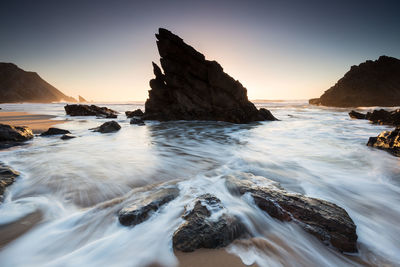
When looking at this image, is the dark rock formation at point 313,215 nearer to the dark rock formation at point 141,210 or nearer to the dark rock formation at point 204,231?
the dark rock formation at point 204,231

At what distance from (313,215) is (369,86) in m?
87.0

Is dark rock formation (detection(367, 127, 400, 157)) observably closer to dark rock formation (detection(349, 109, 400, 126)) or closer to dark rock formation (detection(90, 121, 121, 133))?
dark rock formation (detection(349, 109, 400, 126))

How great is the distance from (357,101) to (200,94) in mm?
64247

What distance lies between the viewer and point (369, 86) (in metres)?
61.9

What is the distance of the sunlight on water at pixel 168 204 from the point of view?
6.43 feet

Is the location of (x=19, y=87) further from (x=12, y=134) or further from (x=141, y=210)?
(x=141, y=210)

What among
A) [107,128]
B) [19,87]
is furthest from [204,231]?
[19,87]

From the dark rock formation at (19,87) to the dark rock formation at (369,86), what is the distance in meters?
146

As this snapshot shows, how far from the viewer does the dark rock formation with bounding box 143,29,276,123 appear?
58.3 feet

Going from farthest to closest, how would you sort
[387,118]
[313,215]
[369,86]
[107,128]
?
[369,86] < [387,118] < [107,128] < [313,215]

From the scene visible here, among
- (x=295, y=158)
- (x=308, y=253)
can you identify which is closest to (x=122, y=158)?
(x=308, y=253)

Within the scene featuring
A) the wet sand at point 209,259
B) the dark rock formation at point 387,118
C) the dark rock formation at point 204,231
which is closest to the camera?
the wet sand at point 209,259

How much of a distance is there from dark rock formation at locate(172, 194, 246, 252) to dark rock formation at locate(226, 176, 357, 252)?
0.69m

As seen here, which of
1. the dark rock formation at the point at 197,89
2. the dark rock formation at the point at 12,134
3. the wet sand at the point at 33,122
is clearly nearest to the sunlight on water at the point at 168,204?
the dark rock formation at the point at 12,134
